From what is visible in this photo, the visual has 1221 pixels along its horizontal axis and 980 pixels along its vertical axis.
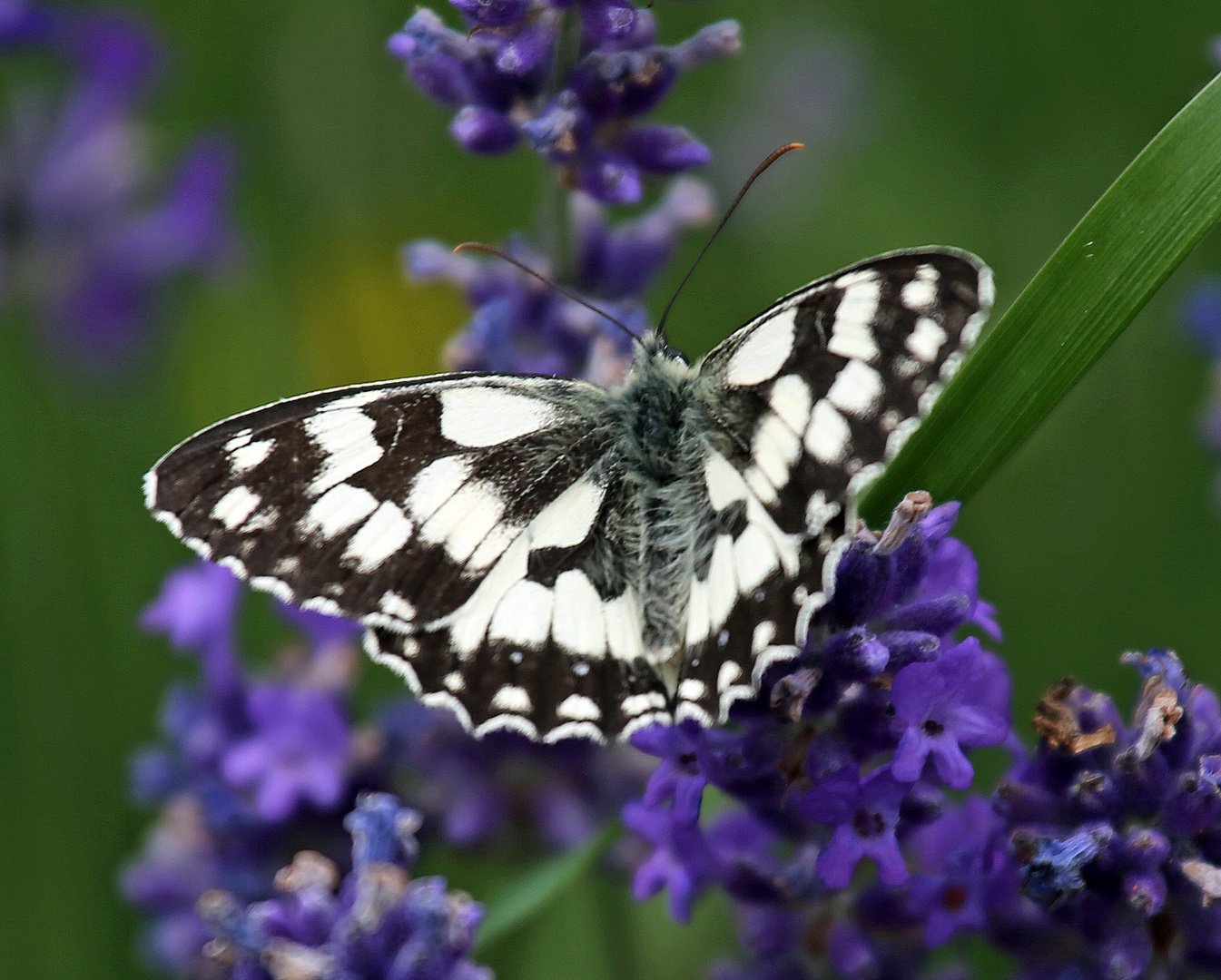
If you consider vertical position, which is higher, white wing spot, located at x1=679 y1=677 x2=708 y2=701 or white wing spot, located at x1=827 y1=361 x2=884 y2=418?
white wing spot, located at x1=827 y1=361 x2=884 y2=418

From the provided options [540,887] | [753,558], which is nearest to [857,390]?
[753,558]

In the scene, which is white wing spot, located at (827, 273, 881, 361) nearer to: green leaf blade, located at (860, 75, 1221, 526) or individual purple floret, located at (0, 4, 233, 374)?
green leaf blade, located at (860, 75, 1221, 526)

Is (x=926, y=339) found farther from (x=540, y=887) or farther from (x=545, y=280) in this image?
(x=540, y=887)

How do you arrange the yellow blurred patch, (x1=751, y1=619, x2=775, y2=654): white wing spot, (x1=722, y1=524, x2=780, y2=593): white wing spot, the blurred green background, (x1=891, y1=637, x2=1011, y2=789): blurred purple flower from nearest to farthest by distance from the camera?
(x1=891, y1=637, x2=1011, y2=789): blurred purple flower, (x1=751, y1=619, x2=775, y2=654): white wing spot, (x1=722, y1=524, x2=780, y2=593): white wing spot, the blurred green background, the yellow blurred patch

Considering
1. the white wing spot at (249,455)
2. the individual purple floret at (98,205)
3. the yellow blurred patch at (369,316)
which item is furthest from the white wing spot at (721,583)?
the individual purple floret at (98,205)

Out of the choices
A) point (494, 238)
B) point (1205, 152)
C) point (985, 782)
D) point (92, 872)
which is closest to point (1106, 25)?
point (494, 238)

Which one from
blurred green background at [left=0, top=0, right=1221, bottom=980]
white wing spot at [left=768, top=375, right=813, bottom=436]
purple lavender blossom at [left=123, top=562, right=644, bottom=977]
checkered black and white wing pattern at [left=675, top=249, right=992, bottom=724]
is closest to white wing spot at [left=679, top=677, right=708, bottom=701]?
checkered black and white wing pattern at [left=675, top=249, right=992, bottom=724]

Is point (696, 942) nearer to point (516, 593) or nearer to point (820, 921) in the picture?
point (820, 921)
